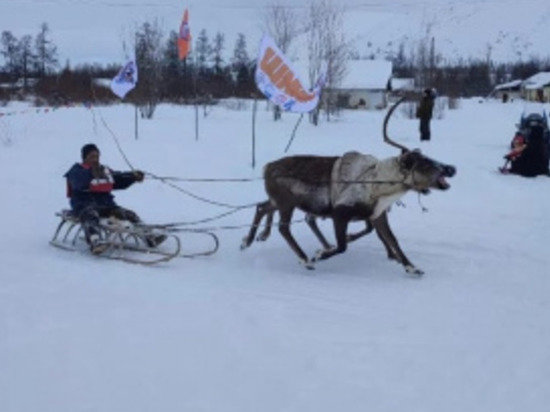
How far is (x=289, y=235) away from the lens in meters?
7.33

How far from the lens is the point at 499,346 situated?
16.3ft

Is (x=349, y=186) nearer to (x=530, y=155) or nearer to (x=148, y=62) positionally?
(x=530, y=155)

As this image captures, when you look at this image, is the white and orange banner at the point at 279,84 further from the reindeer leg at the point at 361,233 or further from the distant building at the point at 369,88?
the distant building at the point at 369,88

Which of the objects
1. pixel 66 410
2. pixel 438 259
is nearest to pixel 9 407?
pixel 66 410

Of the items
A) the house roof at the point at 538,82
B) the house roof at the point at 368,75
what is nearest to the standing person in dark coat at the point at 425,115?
the house roof at the point at 368,75

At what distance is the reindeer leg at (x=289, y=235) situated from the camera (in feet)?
23.6

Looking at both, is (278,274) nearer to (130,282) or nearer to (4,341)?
(130,282)

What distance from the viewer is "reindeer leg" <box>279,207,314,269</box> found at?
7.20 metres

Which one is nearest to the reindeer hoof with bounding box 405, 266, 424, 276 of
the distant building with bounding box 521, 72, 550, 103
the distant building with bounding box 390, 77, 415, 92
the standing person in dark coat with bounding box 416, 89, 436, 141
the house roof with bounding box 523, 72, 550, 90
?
the standing person in dark coat with bounding box 416, 89, 436, 141

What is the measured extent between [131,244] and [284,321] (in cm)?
293

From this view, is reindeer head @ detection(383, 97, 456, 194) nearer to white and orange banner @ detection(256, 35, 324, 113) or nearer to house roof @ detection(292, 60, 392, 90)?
white and orange banner @ detection(256, 35, 324, 113)

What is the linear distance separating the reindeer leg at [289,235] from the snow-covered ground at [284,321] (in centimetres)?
17

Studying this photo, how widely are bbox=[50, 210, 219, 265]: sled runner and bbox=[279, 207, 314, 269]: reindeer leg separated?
0.70 metres

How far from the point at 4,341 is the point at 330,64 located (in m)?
24.6
